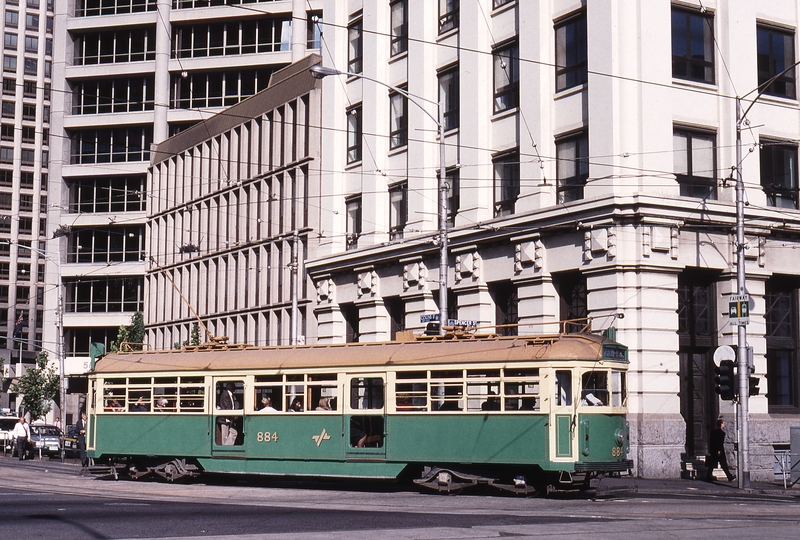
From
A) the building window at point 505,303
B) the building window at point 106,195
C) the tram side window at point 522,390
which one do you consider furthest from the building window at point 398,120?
the building window at point 106,195

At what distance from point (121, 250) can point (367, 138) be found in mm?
34444

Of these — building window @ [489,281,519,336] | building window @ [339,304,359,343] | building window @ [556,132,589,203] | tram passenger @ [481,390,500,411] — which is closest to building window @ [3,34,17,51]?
building window @ [339,304,359,343]

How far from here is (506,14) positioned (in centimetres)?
3431

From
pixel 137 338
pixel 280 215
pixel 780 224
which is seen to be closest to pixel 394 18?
pixel 280 215

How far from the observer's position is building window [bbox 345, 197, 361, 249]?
41219mm

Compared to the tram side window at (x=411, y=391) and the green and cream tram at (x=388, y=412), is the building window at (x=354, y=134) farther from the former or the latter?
the tram side window at (x=411, y=391)

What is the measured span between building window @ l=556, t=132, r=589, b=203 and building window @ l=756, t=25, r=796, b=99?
5.29 m

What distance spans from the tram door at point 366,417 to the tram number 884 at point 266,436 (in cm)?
176

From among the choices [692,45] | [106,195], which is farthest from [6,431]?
[692,45]

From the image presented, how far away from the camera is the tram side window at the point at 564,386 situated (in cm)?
2144

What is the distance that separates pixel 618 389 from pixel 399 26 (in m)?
20.6

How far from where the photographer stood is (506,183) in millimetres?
34031

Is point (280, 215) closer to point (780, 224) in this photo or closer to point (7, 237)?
point (780, 224)

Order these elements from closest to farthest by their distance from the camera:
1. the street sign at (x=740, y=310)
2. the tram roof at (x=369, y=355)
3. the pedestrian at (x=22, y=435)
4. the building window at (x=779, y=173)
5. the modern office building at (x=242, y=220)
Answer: the tram roof at (x=369, y=355)
the street sign at (x=740, y=310)
the building window at (x=779, y=173)
the pedestrian at (x=22, y=435)
the modern office building at (x=242, y=220)
